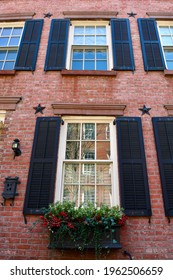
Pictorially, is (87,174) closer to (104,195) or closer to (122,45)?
(104,195)

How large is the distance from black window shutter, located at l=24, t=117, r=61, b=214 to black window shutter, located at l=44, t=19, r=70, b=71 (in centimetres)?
182

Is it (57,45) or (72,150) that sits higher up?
(57,45)

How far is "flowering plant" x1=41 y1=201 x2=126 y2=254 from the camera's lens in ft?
11.9

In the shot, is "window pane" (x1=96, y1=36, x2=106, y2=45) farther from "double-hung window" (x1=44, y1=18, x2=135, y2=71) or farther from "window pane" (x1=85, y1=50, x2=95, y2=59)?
"window pane" (x1=85, y1=50, x2=95, y2=59)

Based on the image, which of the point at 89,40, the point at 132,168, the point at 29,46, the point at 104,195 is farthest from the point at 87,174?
the point at 89,40

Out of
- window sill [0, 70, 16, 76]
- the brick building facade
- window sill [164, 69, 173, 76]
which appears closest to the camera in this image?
the brick building facade

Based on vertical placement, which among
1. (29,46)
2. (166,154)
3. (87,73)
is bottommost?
(166,154)

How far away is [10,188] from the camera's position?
4.23 metres

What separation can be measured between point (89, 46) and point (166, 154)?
3.94 metres

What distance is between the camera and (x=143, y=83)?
222 inches

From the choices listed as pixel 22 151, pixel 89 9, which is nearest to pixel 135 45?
pixel 89 9

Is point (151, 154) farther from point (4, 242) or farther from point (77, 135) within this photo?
point (4, 242)

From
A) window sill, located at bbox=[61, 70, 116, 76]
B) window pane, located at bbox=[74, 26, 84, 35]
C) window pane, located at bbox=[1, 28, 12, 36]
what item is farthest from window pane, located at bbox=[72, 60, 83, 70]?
window pane, located at bbox=[1, 28, 12, 36]

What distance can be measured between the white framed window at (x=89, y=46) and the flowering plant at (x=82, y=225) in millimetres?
3946
